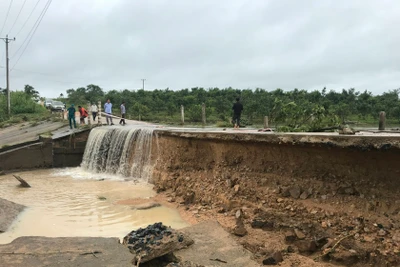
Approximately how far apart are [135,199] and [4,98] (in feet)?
112

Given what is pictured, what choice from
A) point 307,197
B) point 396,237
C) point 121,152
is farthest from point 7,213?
point 396,237

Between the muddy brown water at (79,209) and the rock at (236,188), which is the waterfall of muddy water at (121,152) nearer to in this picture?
the muddy brown water at (79,209)

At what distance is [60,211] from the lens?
311 inches

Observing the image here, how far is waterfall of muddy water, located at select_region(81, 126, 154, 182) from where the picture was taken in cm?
1180

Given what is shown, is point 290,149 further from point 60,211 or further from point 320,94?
point 320,94

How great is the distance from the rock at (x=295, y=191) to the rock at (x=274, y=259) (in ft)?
5.79

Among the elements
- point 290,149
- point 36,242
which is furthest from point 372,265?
point 36,242

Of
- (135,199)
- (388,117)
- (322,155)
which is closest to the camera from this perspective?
(322,155)

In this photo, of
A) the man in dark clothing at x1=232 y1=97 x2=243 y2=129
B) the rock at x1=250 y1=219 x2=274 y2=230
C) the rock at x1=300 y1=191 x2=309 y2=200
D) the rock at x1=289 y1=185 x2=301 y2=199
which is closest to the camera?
the rock at x1=250 y1=219 x2=274 y2=230

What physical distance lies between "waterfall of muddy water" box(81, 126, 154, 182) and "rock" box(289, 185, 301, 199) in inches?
229

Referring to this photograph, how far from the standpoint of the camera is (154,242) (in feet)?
12.3

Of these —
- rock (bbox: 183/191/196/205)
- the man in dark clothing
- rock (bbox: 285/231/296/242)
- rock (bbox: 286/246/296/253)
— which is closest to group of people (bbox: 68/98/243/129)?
the man in dark clothing

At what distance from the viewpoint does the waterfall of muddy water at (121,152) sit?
11.8m

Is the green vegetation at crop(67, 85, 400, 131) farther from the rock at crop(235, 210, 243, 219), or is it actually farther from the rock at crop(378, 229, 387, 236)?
the rock at crop(378, 229, 387, 236)
